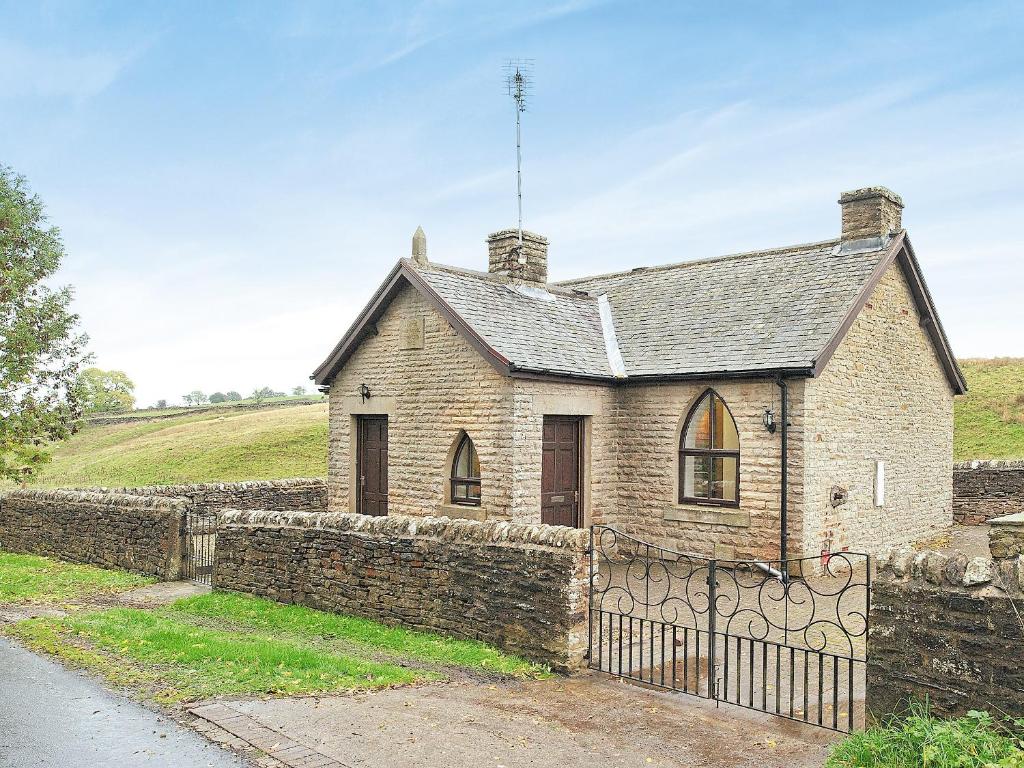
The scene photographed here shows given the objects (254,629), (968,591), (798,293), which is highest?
(798,293)

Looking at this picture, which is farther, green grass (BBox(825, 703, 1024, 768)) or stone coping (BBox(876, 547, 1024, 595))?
stone coping (BBox(876, 547, 1024, 595))

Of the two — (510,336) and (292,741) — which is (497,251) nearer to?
(510,336)

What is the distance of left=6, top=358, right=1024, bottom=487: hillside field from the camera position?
35375mm

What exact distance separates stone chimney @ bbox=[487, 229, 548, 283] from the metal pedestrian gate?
693 centimetres

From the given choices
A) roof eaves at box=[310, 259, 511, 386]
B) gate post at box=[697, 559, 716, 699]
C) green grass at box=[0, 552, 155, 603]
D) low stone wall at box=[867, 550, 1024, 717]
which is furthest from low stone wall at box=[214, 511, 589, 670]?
roof eaves at box=[310, 259, 511, 386]

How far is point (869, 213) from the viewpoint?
17203mm

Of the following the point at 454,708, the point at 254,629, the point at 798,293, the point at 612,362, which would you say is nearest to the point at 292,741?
the point at 454,708

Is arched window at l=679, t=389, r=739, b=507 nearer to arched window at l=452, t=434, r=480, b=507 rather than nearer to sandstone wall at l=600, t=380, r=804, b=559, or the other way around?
sandstone wall at l=600, t=380, r=804, b=559

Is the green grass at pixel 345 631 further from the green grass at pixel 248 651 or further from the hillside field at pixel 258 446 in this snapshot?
the hillside field at pixel 258 446

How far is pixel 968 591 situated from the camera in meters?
6.55

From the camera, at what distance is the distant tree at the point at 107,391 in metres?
19.4

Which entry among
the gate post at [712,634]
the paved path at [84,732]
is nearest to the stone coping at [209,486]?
the paved path at [84,732]

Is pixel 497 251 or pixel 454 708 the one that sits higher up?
pixel 497 251

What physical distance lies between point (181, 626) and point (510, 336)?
25.2 ft
